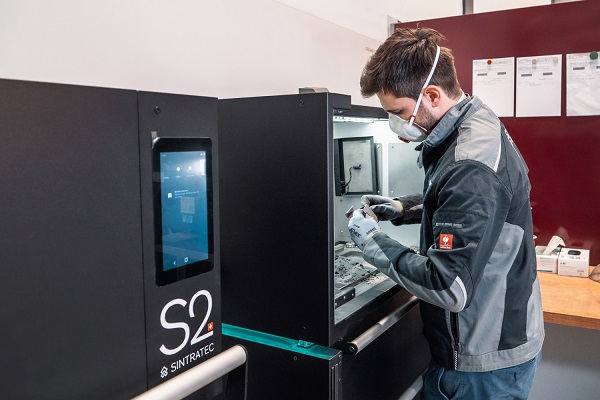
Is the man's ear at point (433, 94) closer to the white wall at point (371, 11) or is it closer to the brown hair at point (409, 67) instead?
the brown hair at point (409, 67)

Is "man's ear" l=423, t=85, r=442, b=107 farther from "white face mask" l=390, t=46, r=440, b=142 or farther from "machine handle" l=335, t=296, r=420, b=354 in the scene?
"machine handle" l=335, t=296, r=420, b=354

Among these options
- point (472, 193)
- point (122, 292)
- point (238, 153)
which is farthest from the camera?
point (238, 153)

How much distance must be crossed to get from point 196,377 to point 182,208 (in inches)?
10.2

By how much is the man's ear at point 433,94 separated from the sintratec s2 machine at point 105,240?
27.3 inches

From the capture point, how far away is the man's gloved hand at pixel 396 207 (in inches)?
61.3

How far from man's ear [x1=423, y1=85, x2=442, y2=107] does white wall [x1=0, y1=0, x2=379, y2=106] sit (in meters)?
0.64

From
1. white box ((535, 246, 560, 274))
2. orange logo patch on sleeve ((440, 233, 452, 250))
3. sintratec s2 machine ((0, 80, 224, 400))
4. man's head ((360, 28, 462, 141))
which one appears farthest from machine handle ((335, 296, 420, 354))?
white box ((535, 246, 560, 274))

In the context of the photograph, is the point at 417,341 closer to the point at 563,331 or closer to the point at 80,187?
the point at 563,331

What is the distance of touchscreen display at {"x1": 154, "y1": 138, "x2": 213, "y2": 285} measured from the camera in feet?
2.41

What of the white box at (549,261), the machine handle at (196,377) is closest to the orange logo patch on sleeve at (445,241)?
the machine handle at (196,377)

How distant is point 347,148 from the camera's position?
1.69 m

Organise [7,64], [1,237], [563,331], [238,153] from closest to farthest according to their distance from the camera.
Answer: [1,237] → [7,64] → [238,153] → [563,331]

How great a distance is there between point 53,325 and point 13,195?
17 centimetres

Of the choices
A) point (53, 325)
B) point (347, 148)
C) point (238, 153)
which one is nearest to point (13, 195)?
point (53, 325)
